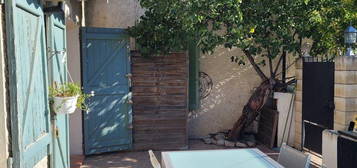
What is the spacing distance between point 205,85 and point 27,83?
5.05 meters

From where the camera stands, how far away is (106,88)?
19.7 feet

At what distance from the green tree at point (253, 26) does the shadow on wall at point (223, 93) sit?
1.05 meters

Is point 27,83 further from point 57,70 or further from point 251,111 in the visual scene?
point 251,111

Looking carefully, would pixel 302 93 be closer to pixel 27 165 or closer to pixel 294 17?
pixel 294 17

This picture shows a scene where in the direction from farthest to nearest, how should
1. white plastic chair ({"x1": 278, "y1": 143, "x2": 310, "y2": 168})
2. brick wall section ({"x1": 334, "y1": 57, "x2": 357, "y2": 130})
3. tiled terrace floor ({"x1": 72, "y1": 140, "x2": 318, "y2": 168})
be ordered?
tiled terrace floor ({"x1": 72, "y1": 140, "x2": 318, "y2": 168}) < brick wall section ({"x1": 334, "y1": 57, "x2": 357, "y2": 130}) < white plastic chair ({"x1": 278, "y1": 143, "x2": 310, "y2": 168})

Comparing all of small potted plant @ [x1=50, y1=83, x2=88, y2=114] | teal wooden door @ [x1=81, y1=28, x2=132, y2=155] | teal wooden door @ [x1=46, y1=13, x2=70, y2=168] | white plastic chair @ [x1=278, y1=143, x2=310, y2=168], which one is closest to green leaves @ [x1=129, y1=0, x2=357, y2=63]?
teal wooden door @ [x1=81, y1=28, x2=132, y2=155]

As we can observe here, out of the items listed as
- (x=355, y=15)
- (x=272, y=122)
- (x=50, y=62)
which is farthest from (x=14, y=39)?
(x=355, y=15)

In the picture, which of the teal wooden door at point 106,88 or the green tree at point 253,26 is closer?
the green tree at point 253,26

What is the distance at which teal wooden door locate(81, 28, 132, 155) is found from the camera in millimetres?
5871

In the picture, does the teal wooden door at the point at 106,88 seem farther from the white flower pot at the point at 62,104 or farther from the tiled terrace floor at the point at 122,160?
the white flower pot at the point at 62,104

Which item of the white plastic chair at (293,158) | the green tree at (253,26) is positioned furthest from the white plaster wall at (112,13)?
the white plastic chair at (293,158)

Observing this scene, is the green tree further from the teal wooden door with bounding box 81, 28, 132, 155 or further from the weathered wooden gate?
the weathered wooden gate

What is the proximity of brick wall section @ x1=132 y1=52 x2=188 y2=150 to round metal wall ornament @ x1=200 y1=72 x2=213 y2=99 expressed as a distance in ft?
2.95

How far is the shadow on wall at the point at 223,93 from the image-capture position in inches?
291
